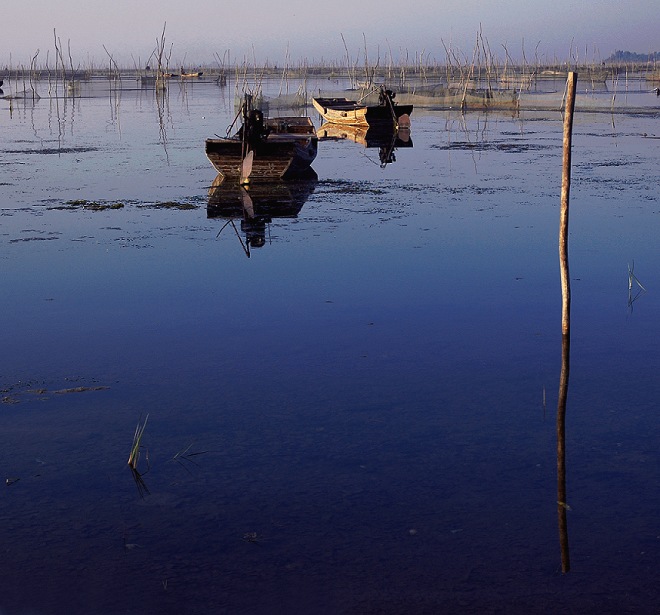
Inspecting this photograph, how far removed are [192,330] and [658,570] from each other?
486cm

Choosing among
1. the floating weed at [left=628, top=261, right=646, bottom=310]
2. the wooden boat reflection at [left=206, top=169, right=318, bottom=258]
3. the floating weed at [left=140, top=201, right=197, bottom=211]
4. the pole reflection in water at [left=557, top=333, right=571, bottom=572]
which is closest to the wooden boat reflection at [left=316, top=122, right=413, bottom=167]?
the wooden boat reflection at [left=206, top=169, right=318, bottom=258]

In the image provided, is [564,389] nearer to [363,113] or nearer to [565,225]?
[565,225]

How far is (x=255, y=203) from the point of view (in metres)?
15.6

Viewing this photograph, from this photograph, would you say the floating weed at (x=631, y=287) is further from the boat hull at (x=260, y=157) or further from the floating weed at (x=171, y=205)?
the boat hull at (x=260, y=157)

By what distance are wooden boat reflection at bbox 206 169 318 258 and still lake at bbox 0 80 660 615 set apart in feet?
0.90

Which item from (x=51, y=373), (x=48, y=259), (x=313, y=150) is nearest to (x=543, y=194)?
(x=313, y=150)

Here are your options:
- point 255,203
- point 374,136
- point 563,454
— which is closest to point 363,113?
point 374,136

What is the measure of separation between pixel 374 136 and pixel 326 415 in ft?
86.4

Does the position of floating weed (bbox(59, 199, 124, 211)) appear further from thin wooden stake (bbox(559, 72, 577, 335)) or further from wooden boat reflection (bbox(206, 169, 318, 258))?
thin wooden stake (bbox(559, 72, 577, 335))

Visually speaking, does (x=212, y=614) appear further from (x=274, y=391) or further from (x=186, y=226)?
(x=186, y=226)

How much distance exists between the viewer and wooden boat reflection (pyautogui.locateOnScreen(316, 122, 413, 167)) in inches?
1042

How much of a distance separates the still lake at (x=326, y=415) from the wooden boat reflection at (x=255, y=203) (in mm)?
274

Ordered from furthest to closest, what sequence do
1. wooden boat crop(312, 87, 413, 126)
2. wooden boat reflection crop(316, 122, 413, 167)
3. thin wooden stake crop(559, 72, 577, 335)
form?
wooden boat crop(312, 87, 413, 126) < wooden boat reflection crop(316, 122, 413, 167) < thin wooden stake crop(559, 72, 577, 335)

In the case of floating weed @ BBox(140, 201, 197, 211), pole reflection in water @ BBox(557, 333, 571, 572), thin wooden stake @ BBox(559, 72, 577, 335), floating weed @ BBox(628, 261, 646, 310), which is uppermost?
thin wooden stake @ BBox(559, 72, 577, 335)
